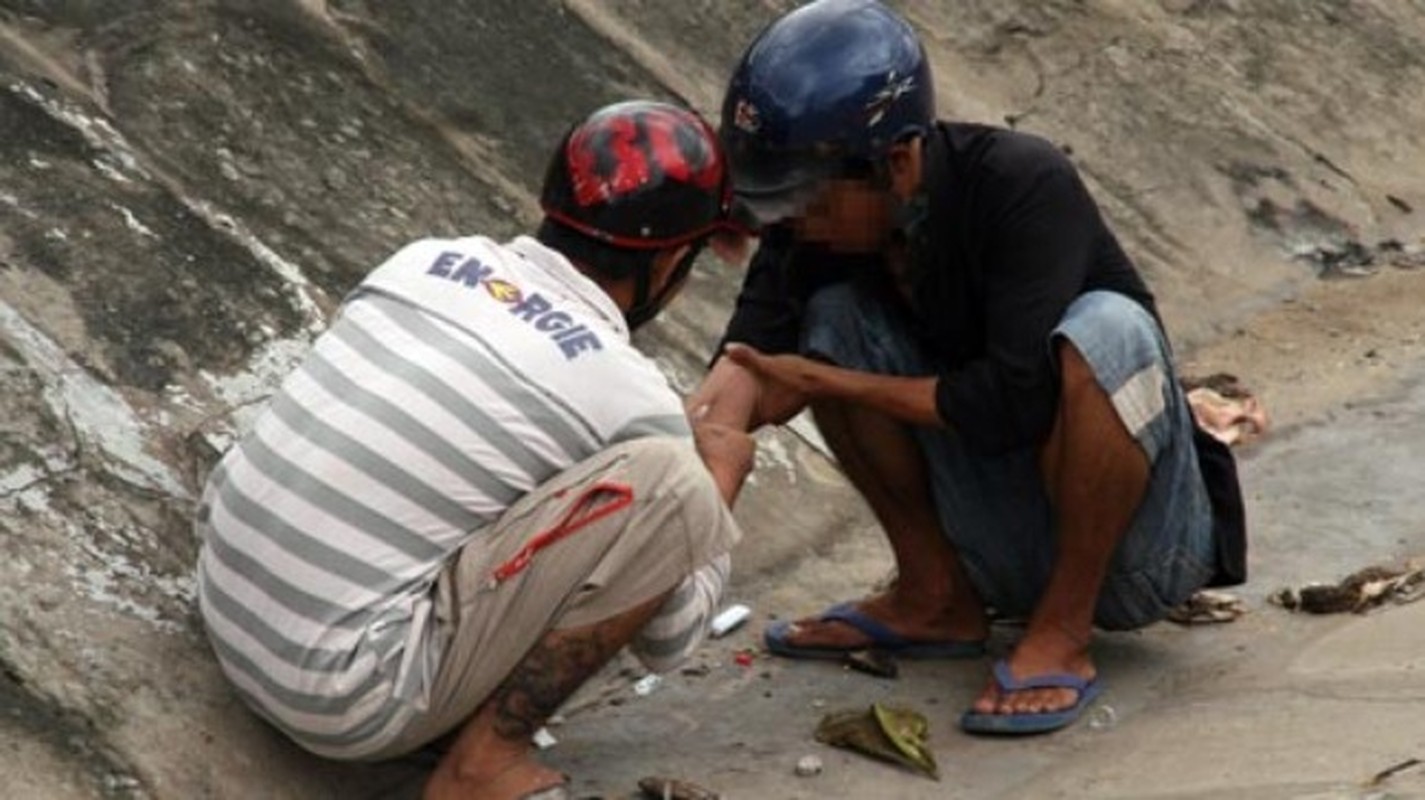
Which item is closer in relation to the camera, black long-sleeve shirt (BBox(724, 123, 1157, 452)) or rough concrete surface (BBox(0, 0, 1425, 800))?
rough concrete surface (BBox(0, 0, 1425, 800))

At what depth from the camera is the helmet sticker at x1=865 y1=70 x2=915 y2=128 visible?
14.2 ft

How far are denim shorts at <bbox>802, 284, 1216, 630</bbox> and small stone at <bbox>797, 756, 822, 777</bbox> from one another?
1.81 ft

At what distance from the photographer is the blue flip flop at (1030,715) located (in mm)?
4406

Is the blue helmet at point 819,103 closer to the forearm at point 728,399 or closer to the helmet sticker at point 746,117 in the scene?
the helmet sticker at point 746,117

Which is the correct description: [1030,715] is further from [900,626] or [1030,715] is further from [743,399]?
[743,399]

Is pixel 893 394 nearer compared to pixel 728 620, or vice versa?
pixel 893 394

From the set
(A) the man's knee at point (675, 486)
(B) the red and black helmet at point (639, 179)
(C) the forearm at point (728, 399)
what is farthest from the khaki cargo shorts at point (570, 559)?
(C) the forearm at point (728, 399)

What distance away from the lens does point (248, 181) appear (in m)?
5.51

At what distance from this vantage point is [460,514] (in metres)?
3.89

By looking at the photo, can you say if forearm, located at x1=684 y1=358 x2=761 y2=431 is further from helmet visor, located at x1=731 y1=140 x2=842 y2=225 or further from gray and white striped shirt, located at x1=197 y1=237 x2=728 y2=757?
gray and white striped shirt, located at x1=197 y1=237 x2=728 y2=757

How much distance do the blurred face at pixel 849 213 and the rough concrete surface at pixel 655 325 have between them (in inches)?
32.4

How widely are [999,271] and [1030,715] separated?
0.75 m

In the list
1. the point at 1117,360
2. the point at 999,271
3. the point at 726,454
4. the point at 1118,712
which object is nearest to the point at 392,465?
the point at 726,454

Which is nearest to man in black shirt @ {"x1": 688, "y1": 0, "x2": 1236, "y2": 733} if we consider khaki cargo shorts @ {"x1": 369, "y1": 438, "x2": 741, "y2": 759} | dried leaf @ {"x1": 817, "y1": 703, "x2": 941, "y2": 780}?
dried leaf @ {"x1": 817, "y1": 703, "x2": 941, "y2": 780}
